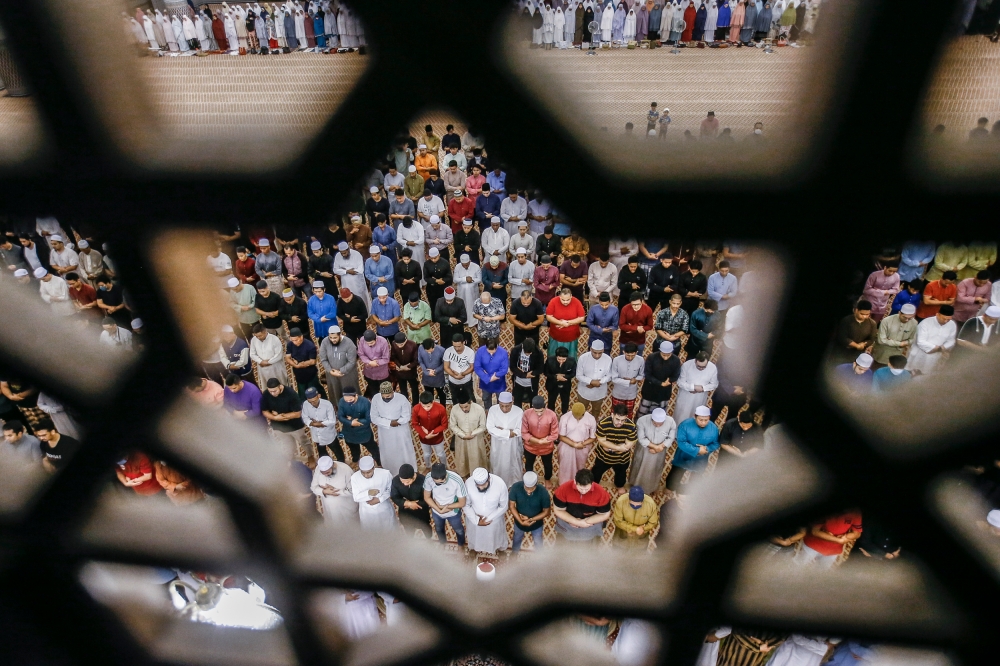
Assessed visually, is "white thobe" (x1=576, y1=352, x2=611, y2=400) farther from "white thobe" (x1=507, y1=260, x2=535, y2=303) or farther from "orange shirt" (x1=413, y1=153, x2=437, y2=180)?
"orange shirt" (x1=413, y1=153, x2=437, y2=180)

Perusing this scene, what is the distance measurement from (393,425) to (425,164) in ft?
22.5

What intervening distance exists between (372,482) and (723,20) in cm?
2105

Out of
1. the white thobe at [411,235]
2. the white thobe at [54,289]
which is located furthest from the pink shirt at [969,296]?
the white thobe at [54,289]

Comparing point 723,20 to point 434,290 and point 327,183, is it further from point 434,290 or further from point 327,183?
point 327,183

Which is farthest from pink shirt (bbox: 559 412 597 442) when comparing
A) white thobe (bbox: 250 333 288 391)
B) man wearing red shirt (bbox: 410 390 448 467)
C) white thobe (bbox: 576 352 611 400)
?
white thobe (bbox: 250 333 288 391)

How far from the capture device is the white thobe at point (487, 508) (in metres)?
6.34

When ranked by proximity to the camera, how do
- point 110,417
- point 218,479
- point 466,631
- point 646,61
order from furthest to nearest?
point 646,61 → point 466,631 → point 218,479 → point 110,417

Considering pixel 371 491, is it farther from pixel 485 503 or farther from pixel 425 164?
pixel 425 164

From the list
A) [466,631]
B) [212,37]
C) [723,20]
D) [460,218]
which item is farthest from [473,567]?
[212,37]

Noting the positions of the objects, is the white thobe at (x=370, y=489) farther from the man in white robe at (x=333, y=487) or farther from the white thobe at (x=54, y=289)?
the white thobe at (x=54, y=289)

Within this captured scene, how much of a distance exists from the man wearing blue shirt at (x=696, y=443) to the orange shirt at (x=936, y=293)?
4010 millimetres

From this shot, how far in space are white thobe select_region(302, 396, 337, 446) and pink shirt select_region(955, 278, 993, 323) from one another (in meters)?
7.62

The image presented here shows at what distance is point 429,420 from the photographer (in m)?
7.30

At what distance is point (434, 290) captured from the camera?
986 cm
